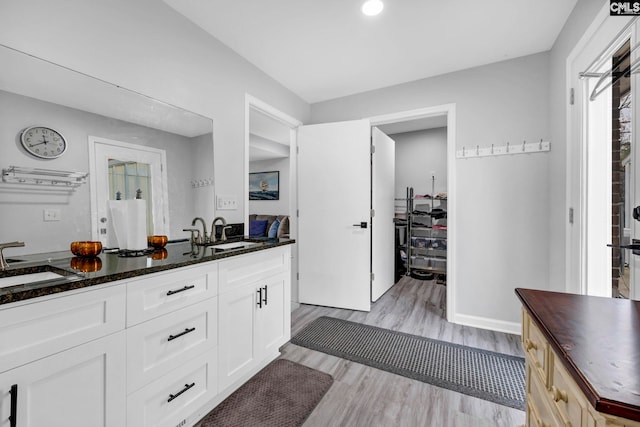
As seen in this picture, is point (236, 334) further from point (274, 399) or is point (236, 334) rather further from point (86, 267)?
point (86, 267)

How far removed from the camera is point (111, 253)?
1528 mm

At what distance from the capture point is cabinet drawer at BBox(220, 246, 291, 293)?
1.59 m

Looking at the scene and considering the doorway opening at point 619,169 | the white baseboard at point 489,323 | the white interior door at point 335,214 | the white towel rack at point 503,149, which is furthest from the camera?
the white interior door at point 335,214

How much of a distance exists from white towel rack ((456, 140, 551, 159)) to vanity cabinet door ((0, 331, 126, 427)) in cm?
289

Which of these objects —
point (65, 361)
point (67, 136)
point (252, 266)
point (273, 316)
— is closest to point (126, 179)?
point (67, 136)

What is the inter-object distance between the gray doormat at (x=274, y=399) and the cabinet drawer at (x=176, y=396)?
0.16m

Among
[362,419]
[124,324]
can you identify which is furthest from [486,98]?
[124,324]

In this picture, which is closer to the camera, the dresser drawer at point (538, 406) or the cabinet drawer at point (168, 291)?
the dresser drawer at point (538, 406)

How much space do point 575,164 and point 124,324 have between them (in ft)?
9.12

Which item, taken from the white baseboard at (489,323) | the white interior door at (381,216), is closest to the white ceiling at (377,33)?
the white interior door at (381,216)

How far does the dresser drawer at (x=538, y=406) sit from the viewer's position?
77cm

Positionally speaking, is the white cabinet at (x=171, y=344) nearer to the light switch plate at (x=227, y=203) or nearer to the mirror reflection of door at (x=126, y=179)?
the mirror reflection of door at (x=126, y=179)

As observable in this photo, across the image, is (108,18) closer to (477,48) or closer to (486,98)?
(477,48)

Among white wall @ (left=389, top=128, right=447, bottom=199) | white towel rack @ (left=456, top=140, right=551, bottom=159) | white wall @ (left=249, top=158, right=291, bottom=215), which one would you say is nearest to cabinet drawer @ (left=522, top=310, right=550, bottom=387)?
white towel rack @ (left=456, top=140, right=551, bottom=159)
